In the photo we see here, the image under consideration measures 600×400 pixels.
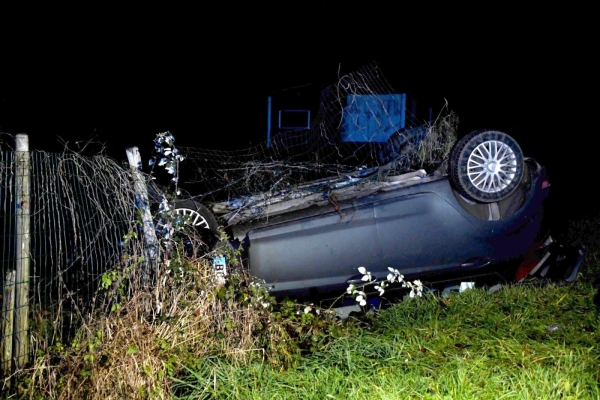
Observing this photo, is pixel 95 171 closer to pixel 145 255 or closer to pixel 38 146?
pixel 145 255

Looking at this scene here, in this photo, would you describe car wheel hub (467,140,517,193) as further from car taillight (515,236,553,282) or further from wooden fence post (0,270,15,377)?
wooden fence post (0,270,15,377)

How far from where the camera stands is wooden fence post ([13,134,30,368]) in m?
3.70

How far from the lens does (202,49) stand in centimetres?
953

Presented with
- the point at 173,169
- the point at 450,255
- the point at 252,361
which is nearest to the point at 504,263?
the point at 450,255

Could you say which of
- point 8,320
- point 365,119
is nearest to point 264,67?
point 365,119

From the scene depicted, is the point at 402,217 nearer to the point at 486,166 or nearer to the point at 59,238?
the point at 486,166

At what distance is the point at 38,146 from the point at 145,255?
5.48 m

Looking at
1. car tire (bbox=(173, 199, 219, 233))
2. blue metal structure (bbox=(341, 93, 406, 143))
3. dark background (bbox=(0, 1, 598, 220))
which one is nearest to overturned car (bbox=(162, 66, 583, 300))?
car tire (bbox=(173, 199, 219, 233))

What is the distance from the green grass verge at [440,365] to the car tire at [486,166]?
1084 mm

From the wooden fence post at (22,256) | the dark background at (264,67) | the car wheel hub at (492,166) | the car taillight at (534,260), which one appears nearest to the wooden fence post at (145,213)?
the wooden fence post at (22,256)

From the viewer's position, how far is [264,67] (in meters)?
9.89

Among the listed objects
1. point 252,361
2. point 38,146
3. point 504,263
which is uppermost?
point 38,146

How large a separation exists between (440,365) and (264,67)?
7.18m

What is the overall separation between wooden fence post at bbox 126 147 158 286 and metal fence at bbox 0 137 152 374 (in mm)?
25
